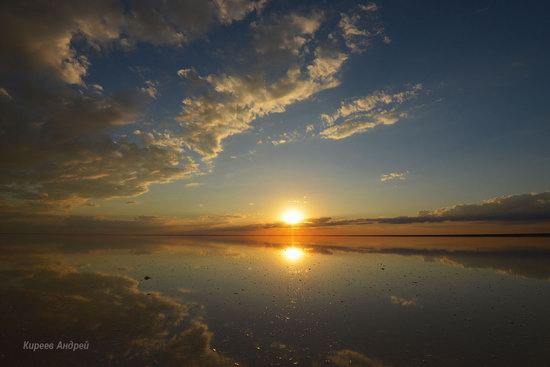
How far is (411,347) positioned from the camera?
36.5ft

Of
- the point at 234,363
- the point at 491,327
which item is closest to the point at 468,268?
the point at 491,327

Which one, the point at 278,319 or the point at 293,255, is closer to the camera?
the point at 278,319

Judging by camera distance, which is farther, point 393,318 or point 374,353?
point 393,318

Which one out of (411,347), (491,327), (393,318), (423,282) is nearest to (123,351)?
(411,347)

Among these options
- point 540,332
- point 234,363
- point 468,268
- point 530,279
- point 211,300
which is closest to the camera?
point 234,363

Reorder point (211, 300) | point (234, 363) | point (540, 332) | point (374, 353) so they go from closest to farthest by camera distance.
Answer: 1. point (234, 363)
2. point (374, 353)
3. point (540, 332)
4. point (211, 300)

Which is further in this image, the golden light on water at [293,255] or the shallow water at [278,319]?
the golden light on water at [293,255]

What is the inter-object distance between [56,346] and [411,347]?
12457 millimetres

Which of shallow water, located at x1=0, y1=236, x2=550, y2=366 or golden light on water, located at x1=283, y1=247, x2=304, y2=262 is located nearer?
shallow water, located at x1=0, y1=236, x2=550, y2=366

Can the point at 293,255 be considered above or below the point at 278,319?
below

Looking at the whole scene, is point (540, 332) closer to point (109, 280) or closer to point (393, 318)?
point (393, 318)

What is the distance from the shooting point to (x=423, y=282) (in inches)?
910

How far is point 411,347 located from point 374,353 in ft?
5.00

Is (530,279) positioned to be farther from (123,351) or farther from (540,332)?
(123,351)
